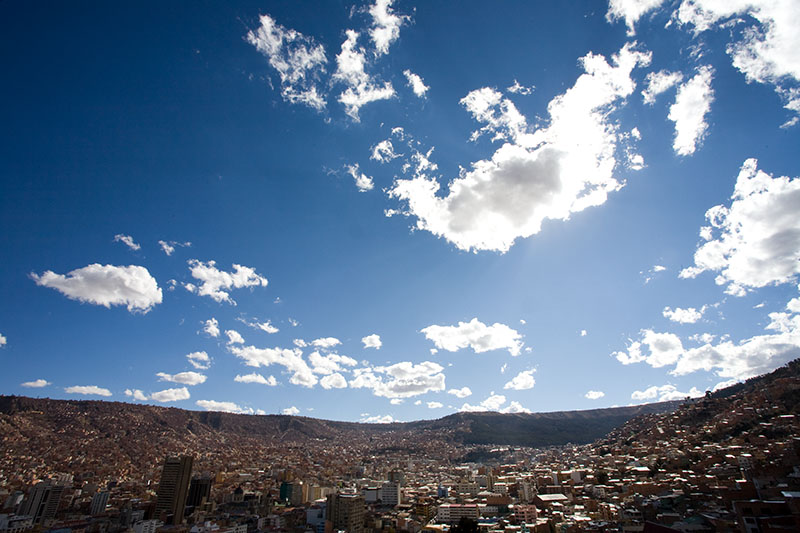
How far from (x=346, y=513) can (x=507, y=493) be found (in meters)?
20.7

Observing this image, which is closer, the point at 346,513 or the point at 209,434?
the point at 346,513

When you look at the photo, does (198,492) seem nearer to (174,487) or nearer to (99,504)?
(174,487)

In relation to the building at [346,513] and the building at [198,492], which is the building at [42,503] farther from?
the building at [346,513]

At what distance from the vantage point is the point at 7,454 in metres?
84.3

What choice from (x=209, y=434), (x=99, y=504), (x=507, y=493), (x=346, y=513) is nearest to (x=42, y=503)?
(x=99, y=504)

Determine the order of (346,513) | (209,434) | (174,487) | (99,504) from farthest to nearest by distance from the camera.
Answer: (209,434)
(99,504)
(174,487)
(346,513)

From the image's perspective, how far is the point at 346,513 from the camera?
1700 inches

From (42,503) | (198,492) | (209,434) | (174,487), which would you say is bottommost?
(198,492)

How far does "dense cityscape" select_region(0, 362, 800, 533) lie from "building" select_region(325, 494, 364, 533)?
127 millimetres

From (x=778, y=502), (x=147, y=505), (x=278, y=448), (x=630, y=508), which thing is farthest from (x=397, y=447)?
(x=778, y=502)

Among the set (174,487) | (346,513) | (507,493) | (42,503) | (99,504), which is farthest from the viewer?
(99,504)

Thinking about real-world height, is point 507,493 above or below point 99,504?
below

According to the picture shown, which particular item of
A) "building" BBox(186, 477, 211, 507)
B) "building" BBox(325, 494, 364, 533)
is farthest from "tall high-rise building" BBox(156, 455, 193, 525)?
"building" BBox(325, 494, 364, 533)

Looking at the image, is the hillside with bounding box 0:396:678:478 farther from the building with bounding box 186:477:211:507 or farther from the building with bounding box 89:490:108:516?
the building with bounding box 89:490:108:516
